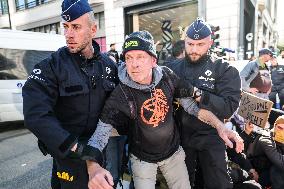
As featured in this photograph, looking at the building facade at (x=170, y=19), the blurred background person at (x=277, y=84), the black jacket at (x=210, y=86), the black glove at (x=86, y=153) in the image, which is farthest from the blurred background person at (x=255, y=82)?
the building facade at (x=170, y=19)

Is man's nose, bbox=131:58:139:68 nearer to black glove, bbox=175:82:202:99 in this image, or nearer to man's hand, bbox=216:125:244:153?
black glove, bbox=175:82:202:99

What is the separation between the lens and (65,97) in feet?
6.07

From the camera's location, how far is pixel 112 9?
16.1 meters

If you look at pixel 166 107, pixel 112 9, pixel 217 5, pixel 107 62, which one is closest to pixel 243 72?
pixel 166 107

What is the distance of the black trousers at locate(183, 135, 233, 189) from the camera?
2674mm

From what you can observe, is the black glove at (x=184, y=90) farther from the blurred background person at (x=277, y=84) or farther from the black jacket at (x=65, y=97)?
the blurred background person at (x=277, y=84)

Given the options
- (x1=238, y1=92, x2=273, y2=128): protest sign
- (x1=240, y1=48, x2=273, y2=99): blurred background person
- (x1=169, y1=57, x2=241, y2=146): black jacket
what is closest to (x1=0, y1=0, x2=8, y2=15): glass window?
(x1=240, y1=48, x2=273, y2=99): blurred background person

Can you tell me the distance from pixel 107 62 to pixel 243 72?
11.0ft

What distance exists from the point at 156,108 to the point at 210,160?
2.90 feet

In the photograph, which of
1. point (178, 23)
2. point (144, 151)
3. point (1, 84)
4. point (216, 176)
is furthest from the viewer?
point (178, 23)

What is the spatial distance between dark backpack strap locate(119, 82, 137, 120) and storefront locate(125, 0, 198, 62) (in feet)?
36.7

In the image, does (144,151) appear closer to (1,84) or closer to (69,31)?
(69,31)

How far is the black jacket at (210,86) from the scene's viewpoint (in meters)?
2.60

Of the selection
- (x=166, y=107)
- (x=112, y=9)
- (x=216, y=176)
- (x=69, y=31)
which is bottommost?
(x=216, y=176)
